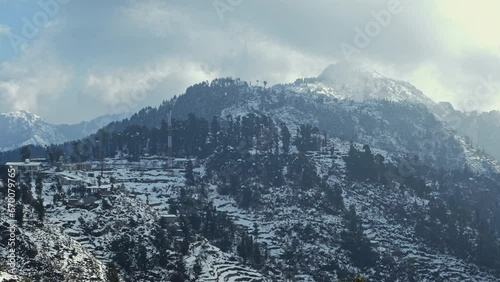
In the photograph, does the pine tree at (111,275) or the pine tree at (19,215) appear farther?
the pine tree at (19,215)

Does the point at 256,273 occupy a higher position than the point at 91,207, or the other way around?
the point at 91,207

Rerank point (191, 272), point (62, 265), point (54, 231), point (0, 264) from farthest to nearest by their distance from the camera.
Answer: point (191, 272)
point (54, 231)
point (62, 265)
point (0, 264)

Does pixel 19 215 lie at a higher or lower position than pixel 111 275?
higher

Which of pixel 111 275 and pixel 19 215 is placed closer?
pixel 111 275

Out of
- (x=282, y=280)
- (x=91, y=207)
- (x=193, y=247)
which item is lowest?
(x=282, y=280)

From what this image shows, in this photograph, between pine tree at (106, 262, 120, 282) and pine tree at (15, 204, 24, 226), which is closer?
pine tree at (106, 262, 120, 282)

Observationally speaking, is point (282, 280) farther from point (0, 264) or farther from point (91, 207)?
point (0, 264)

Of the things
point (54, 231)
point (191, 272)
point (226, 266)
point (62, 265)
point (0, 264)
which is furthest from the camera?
point (226, 266)

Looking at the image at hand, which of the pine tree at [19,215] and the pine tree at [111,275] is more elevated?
the pine tree at [19,215]

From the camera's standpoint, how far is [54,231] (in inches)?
5965

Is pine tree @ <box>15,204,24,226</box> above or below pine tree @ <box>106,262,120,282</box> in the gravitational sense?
above

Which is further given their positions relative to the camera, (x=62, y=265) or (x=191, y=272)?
(x=191, y=272)

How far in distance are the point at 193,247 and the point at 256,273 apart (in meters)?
20.4

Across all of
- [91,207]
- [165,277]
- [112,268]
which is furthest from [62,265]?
[91,207]
